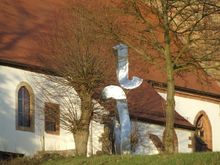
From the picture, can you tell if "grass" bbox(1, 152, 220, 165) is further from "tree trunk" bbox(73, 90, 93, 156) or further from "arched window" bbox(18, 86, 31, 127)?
"arched window" bbox(18, 86, 31, 127)

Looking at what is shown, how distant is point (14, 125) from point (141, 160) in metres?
13.8

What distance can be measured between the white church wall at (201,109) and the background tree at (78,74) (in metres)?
9.47

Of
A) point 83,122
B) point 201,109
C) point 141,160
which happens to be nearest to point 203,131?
point 201,109

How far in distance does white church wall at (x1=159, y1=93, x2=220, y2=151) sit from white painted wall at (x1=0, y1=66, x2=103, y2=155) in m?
8.23

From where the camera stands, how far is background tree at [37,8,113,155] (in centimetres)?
2847

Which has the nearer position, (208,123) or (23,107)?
(23,107)

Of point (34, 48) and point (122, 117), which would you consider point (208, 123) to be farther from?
point (122, 117)

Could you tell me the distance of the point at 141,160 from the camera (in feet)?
64.2

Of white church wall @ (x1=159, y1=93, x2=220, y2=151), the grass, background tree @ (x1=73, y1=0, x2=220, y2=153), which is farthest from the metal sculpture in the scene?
white church wall @ (x1=159, y1=93, x2=220, y2=151)

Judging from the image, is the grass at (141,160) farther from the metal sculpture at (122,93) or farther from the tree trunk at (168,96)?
the tree trunk at (168,96)

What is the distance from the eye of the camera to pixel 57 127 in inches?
1309

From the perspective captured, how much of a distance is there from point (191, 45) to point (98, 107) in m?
5.14

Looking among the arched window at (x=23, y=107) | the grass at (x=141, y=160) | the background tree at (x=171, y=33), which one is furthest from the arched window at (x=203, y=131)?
the grass at (x=141, y=160)

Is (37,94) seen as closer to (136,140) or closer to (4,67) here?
(4,67)
